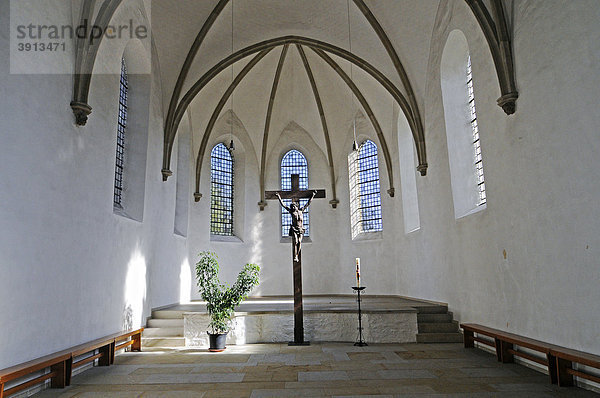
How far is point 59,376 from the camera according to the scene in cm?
647

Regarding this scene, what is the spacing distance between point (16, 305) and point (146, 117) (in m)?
6.33

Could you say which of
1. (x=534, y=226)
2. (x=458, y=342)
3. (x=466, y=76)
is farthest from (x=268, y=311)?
(x=466, y=76)

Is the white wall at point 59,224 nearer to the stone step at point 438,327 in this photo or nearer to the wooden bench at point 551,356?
the stone step at point 438,327

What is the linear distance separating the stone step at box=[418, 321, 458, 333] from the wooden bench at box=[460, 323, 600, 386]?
189 centimetres

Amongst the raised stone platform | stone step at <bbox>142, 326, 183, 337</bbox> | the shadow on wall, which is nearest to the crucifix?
the raised stone platform

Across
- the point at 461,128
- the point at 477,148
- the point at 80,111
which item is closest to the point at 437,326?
the point at 477,148

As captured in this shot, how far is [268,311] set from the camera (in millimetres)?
10688

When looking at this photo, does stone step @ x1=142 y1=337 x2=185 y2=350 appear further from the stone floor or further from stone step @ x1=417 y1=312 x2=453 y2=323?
stone step @ x1=417 y1=312 x2=453 y2=323

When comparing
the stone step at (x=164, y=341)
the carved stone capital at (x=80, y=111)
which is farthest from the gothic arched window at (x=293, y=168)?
the carved stone capital at (x=80, y=111)

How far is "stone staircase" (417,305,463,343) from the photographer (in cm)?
998

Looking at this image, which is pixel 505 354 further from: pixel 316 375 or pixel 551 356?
pixel 316 375

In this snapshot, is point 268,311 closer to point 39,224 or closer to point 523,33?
point 39,224

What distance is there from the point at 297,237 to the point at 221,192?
8.02 m

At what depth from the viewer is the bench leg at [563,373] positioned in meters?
5.95
